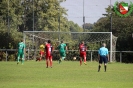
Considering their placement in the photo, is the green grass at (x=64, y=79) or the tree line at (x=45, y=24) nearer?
the green grass at (x=64, y=79)

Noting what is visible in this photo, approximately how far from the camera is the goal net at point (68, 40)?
53000 mm

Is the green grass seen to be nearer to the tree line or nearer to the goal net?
the goal net

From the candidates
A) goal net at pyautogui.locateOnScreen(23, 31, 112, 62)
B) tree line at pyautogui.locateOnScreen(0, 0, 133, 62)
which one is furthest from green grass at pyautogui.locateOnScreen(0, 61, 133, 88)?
tree line at pyautogui.locateOnScreen(0, 0, 133, 62)

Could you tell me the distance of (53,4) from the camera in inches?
2773

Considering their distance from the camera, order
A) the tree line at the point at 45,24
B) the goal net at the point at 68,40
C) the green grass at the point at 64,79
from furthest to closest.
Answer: the tree line at the point at 45,24 → the goal net at the point at 68,40 → the green grass at the point at 64,79

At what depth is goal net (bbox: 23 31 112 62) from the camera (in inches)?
2087

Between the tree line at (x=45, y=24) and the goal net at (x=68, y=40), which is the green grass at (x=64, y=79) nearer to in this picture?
the goal net at (x=68, y=40)

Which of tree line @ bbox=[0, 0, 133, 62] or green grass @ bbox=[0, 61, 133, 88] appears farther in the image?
tree line @ bbox=[0, 0, 133, 62]

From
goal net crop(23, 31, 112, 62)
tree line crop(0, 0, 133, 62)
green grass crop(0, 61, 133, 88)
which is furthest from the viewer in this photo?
tree line crop(0, 0, 133, 62)

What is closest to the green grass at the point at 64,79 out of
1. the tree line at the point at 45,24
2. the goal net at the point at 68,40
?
the goal net at the point at 68,40

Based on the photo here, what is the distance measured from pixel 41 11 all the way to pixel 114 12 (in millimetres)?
9264

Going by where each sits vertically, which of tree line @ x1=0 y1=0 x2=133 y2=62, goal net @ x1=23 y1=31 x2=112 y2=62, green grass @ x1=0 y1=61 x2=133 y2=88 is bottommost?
green grass @ x1=0 y1=61 x2=133 y2=88

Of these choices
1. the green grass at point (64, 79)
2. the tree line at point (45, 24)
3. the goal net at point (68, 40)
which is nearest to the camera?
the green grass at point (64, 79)

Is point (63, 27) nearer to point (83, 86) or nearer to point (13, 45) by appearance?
point (13, 45)
